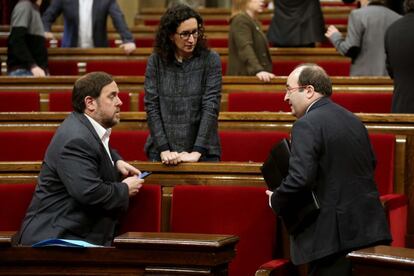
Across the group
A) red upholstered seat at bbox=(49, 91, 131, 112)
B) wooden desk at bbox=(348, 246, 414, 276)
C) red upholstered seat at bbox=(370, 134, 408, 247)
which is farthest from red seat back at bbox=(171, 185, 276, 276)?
red upholstered seat at bbox=(49, 91, 131, 112)

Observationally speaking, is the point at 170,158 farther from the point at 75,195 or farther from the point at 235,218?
the point at 75,195

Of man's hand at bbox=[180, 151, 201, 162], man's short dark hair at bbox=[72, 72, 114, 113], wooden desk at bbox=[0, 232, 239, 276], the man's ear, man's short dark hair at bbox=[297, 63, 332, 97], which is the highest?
man's short dark hair at bbox=[297, 63, 332, 97]

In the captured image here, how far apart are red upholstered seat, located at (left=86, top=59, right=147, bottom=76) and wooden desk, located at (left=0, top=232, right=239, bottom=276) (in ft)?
9.78

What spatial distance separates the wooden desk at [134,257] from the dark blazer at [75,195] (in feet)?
A: 0.70

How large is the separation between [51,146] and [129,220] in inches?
13.5

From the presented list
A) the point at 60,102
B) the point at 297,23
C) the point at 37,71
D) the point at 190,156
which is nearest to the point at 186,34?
the point at 190,156

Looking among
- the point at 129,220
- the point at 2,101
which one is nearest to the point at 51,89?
the point at 2,101

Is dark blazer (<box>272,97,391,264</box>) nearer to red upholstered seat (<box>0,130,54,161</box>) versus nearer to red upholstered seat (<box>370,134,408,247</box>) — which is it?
red upholstered seat (<box>370,134,408,247</box>)

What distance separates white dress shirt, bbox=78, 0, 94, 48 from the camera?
19.2ft

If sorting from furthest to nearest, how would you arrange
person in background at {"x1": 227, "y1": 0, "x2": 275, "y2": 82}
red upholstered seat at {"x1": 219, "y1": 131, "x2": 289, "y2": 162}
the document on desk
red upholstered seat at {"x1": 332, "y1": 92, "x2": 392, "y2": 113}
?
person in background at {"x1": 227, "y1": 0, "x2": 275, "y2": 82}, red upholstered seat at {"x1": 332, "y1": 92, "x2": 392, "y2": 113}, red upholstered seat at {"x1": 219, "y1": 131, "x2": 289, "y2": 162}, the document on desk

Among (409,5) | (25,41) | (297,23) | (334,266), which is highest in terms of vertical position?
(409,5)

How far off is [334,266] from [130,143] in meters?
1.43

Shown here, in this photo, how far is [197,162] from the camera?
3.21 m

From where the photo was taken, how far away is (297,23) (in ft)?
18.9
